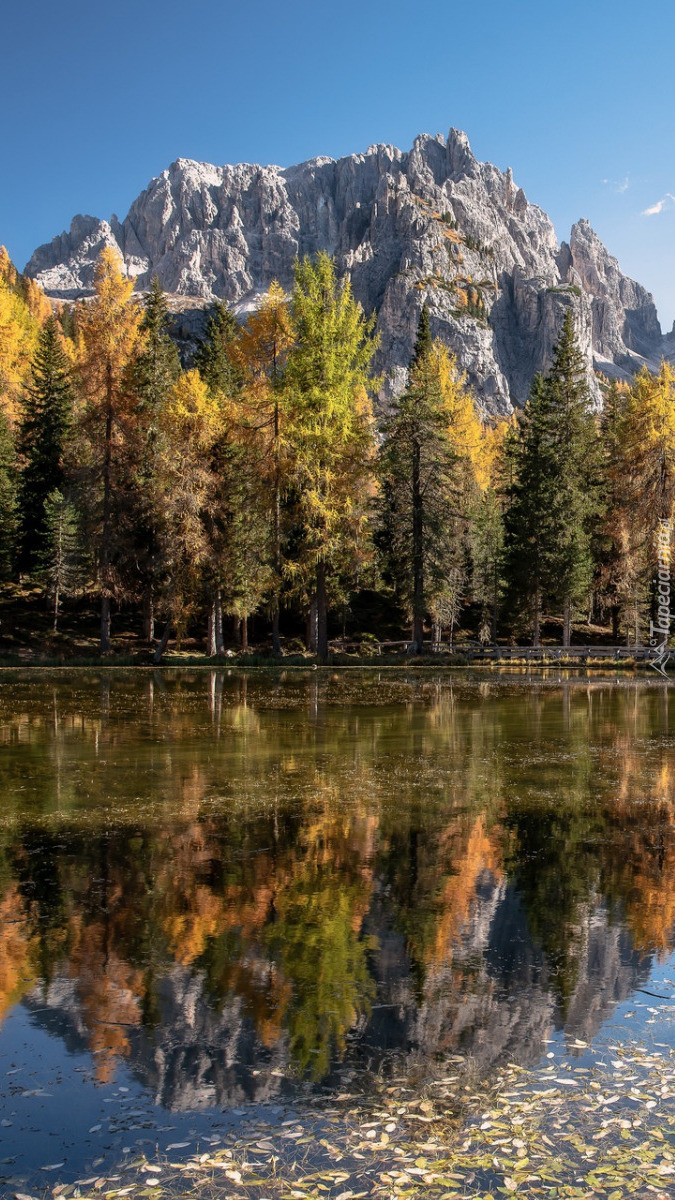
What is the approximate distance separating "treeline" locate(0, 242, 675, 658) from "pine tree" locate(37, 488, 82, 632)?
145mm

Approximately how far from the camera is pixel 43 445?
5341cm

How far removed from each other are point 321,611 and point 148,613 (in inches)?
474

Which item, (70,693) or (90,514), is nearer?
(70,693)

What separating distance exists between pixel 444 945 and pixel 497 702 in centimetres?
1917

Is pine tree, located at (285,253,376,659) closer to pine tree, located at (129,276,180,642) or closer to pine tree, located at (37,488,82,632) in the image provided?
pine tree, located at (129,276,180,642)

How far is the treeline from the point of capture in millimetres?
37500

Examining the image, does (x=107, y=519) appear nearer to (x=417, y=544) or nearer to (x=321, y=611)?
(x=321, y=611)

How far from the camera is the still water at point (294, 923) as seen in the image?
4.50 meters

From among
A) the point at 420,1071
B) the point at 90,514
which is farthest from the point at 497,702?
the point at 90,514

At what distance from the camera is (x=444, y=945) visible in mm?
6309

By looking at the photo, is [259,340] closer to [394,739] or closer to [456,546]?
[456,546]

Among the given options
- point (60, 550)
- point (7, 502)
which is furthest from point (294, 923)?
point (7, 502)

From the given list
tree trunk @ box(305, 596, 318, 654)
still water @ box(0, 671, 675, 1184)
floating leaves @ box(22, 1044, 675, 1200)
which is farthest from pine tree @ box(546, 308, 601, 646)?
floating leaves @ box(22, 1044, 675, 1200)

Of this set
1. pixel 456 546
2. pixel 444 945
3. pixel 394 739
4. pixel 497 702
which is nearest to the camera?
pixel 444 945
